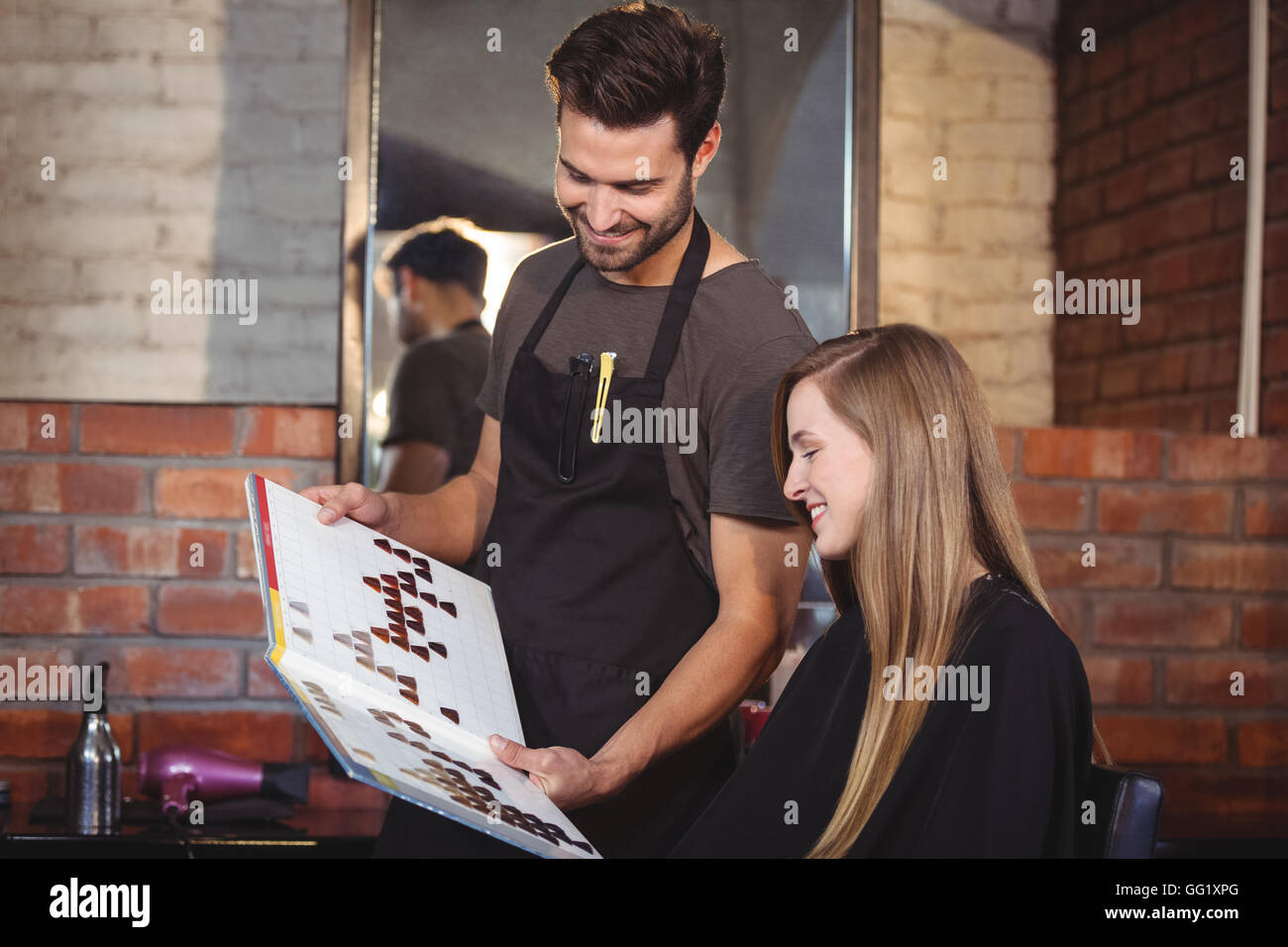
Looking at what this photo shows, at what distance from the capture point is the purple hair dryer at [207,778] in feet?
6.31

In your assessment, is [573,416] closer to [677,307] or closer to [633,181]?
[677,307]

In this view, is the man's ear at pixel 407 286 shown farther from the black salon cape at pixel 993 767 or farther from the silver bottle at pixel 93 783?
the black salon cape at pixel 993 767

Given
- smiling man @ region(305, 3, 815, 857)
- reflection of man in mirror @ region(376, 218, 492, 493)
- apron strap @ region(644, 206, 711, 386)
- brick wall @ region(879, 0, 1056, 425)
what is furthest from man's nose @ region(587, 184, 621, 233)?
brick wall @ region(879, 0, 1056, 425)

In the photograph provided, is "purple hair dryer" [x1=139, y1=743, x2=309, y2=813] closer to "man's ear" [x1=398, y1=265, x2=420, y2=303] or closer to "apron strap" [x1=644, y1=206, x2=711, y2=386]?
"man's ear" [x1=398, y1=265, x2=420, y2=303]

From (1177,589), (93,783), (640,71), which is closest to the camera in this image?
(640,71)

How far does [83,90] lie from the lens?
215cm

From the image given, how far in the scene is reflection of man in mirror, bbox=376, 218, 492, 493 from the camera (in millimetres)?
2082

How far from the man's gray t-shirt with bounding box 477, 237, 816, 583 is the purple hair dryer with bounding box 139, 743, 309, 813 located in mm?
895

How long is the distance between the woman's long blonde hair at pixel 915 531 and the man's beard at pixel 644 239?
→ 0.32 m

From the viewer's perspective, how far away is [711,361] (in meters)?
1.38

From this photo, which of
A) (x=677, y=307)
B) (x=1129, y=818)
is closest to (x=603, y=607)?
(x=677, y=307)

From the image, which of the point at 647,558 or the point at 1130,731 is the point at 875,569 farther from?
the point at 1130,731

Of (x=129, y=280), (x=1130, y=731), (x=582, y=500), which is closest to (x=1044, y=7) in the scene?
(x=1130, y=731)

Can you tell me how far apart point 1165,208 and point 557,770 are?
176 centimetres
